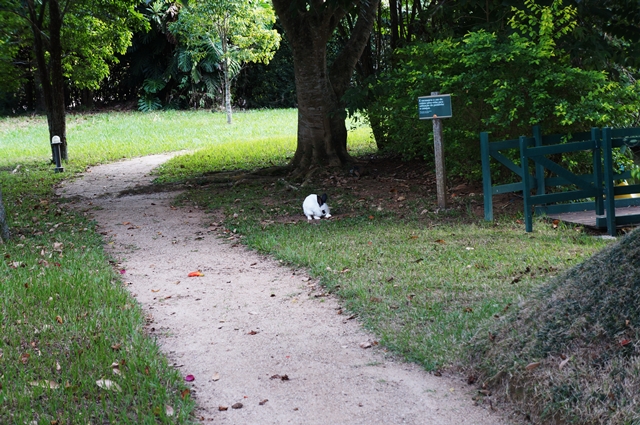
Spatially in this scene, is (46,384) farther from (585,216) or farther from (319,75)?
(319,75)

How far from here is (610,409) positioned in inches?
155

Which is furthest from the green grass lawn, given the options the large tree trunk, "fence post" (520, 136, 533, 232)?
the large tree trunk

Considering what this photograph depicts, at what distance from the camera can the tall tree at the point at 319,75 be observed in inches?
598

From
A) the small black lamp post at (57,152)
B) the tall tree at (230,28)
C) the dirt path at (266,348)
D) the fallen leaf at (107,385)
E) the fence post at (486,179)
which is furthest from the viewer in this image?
the tall tree at (230,28)

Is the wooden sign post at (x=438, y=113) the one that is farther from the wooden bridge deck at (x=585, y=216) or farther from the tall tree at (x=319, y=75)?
the tall tree at (x=319, y=75)

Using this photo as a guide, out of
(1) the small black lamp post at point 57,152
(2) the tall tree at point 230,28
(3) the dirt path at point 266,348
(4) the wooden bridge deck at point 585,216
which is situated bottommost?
(3) the dirt path at point 266,348

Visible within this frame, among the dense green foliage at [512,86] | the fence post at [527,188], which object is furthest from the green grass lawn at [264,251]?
the dense green foliage at [512,86]

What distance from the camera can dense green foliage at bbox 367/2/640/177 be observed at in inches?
438

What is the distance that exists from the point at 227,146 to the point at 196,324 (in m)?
18.8

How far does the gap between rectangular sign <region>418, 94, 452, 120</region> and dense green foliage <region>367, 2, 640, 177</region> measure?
61 cm

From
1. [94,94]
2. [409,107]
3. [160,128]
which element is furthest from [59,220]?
[94,94]

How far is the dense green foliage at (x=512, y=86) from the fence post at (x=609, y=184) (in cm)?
92

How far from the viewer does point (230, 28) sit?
35.1 m

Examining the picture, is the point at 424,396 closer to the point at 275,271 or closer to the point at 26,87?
the point at 275,271
